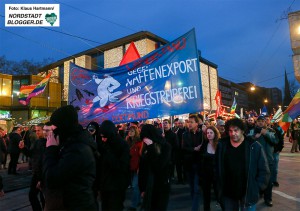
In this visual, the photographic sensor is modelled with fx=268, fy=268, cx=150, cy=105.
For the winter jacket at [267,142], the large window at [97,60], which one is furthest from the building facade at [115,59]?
the winter jacket at [267,142]

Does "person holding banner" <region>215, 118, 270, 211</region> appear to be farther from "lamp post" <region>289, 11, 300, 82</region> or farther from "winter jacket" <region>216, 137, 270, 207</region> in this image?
"lamp post" <region>289, 11, 300, 82</region>

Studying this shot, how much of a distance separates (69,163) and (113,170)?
182 cm

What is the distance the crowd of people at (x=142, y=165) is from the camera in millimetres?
2268

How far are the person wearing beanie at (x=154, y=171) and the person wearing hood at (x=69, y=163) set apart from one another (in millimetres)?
1819

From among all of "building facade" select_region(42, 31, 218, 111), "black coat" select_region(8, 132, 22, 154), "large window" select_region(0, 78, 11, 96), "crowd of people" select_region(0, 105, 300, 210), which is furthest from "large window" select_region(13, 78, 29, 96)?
"crowd of people" select_region(0, 105, 300, 210)

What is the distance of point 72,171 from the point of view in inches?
86.9

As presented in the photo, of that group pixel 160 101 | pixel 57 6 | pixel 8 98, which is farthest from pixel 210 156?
pixel 8 98

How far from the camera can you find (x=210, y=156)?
17.2 feet

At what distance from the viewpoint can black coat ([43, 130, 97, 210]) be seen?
86.2 inches

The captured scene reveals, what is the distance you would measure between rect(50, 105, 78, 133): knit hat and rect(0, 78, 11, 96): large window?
118 feet

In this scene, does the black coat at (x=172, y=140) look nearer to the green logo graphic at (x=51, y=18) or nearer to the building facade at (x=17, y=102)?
the green logo graphic at (x=51, y=18)

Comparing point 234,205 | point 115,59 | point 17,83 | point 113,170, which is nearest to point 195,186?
point 234,205

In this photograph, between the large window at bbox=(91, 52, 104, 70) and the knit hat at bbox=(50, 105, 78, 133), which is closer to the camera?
the knit hat at bbox=(50, 105, 78, 133)

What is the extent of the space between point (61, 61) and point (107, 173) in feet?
147
